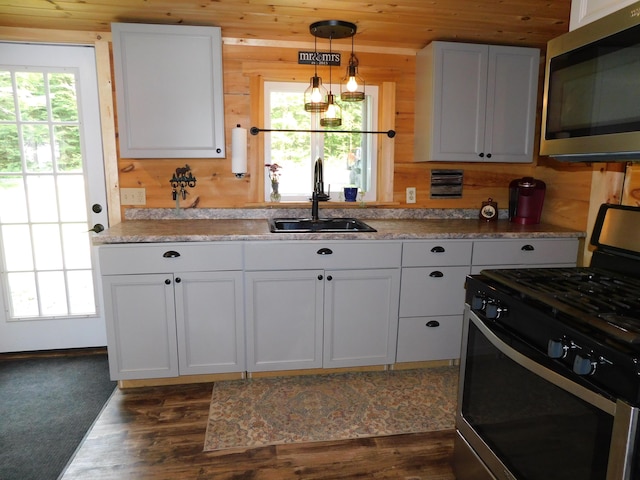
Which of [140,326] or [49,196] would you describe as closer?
[140,326]

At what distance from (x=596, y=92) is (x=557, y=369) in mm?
871

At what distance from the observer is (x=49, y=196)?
2.74m

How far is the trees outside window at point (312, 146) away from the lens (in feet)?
9.69

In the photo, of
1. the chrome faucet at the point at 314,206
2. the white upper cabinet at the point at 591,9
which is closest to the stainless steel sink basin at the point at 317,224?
the chrome faucet at the point at 314,206

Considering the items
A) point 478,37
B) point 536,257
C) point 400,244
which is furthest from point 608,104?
point 478,37

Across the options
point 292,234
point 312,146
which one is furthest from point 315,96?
point 292,234

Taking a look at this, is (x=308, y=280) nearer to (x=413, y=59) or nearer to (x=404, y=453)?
(x=404, y=453)

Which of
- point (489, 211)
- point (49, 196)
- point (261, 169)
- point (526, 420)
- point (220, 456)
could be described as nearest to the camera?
point (526, 420)

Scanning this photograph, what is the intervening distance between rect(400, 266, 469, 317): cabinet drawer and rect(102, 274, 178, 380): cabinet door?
135 cm

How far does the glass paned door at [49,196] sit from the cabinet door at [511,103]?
8.33 feet

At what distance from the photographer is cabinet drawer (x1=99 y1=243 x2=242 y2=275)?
2.29 meters

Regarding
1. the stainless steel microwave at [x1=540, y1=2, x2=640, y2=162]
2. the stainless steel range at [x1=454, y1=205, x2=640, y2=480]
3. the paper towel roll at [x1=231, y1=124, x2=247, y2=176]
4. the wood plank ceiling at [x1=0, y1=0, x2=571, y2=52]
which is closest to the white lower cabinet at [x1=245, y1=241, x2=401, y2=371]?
the paper towel roll at [x1=231, y1=124, x2=247, y2=176]

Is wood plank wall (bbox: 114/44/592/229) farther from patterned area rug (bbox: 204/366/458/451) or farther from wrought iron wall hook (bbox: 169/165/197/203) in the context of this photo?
patterned area rug (bbox: 204/366/458/451)

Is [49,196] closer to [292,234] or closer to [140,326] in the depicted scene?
[140,326]
